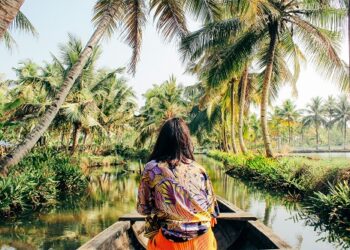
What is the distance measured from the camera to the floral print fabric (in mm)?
2471

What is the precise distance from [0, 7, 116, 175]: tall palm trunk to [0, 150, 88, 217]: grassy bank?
219 centimetres

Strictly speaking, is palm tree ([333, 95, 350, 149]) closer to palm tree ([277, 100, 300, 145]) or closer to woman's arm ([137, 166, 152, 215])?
palm tree ([277, 100, 300, 145])

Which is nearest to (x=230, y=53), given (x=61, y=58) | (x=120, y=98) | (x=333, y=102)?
(x=61, y=58)

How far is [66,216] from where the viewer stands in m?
9.79

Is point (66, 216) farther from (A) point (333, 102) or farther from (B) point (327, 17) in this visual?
(A) point (333, 102)

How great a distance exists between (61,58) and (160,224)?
20.2 meters

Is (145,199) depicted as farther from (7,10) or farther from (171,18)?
(171,18)

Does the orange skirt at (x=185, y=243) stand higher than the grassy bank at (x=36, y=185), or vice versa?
the orange skirt at (x=185, y=243)

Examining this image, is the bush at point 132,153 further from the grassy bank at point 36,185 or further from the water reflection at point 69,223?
the water reflection at point 69,223

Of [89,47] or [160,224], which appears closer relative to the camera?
[160,224]

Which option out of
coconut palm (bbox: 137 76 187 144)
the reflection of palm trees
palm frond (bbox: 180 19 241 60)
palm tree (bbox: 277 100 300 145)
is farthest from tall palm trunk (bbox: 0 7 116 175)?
palm tree (bbox: 277 100 300 145)

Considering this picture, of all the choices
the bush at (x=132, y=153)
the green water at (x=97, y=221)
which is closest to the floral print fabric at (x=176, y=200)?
the green water at (x=97, y=221)

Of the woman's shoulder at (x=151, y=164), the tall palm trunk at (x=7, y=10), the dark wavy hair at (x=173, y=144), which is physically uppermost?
the tall palm trunk at (x=7, y=10)

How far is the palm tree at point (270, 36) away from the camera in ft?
41.3
